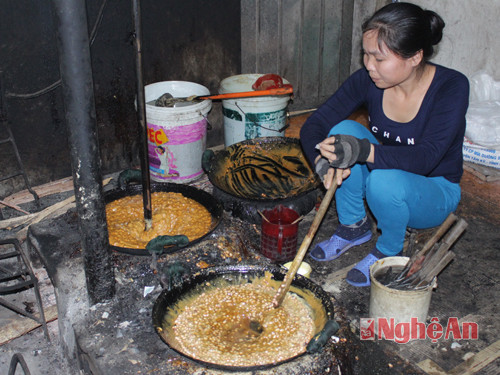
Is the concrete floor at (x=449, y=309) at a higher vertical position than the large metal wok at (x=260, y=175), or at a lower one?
lower

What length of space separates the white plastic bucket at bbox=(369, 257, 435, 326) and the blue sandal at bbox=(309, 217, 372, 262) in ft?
2.09

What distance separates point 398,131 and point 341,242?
868 millimetres

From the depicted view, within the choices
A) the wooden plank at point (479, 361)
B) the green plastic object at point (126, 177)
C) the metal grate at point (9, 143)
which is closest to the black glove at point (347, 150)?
the wooden plank at point (479, 361)

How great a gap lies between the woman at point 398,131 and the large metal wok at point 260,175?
1.72ft

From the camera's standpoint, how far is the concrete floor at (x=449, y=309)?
255cm

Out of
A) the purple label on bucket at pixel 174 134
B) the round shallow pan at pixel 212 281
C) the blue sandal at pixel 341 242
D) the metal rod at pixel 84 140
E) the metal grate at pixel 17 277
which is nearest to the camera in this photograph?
the metal rod at pixel 84 140

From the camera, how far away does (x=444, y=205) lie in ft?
9.65

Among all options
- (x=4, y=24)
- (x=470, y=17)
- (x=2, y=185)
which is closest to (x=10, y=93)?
(x=4, y=24)

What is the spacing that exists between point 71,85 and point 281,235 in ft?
5.26

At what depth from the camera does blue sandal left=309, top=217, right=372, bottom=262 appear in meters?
3.35

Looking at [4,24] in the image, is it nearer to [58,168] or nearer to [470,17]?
[58,168]

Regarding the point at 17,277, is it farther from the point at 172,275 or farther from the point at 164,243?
the point at 172,275

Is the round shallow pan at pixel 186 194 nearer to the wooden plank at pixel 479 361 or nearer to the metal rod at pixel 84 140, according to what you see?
the metal rod at pixel 84 140

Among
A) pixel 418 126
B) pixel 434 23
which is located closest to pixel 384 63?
pixel 434 23
